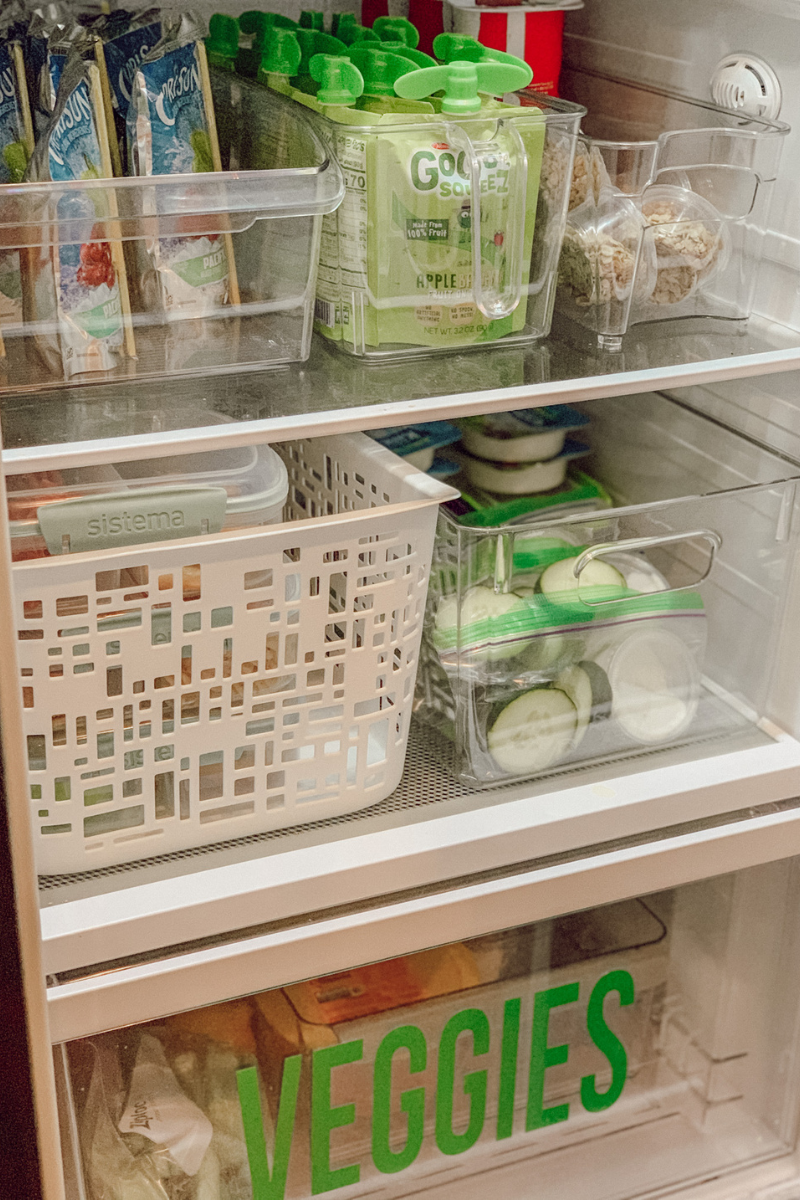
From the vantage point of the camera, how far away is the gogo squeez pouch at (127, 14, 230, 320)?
924mm

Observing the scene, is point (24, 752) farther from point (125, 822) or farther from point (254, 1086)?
point (254, 1086)

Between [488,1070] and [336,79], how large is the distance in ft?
3.44

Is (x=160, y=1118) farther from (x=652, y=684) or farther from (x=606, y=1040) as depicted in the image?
(x=652, y=684)

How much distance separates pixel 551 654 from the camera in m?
1.14

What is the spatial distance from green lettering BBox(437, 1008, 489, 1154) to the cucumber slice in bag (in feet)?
1.06

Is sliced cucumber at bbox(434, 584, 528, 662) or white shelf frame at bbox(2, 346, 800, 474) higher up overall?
white shelf frame at bbox(2, 346, 800, 474)

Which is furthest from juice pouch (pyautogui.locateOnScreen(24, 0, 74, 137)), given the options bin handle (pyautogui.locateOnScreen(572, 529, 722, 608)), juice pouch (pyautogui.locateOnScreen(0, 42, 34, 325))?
bin handle (pyautogui.locateOnScreen(572, 529, 722, 608))

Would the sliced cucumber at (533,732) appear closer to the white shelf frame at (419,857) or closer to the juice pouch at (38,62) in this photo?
the white shelf frame at (419,857)

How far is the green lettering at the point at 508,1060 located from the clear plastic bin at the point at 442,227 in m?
0.64

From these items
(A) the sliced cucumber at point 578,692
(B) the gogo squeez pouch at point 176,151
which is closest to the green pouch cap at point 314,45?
(B) the gogo squeez pouch at point 176,151

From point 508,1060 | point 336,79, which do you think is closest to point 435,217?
point 336,79

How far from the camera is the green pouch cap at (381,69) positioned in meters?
1.00

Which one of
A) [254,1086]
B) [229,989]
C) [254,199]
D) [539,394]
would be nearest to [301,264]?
[254,199]

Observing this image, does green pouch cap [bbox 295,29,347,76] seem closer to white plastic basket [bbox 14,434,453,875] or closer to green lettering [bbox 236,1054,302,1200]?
white plastic basket [bbox 14,434,453,875]
